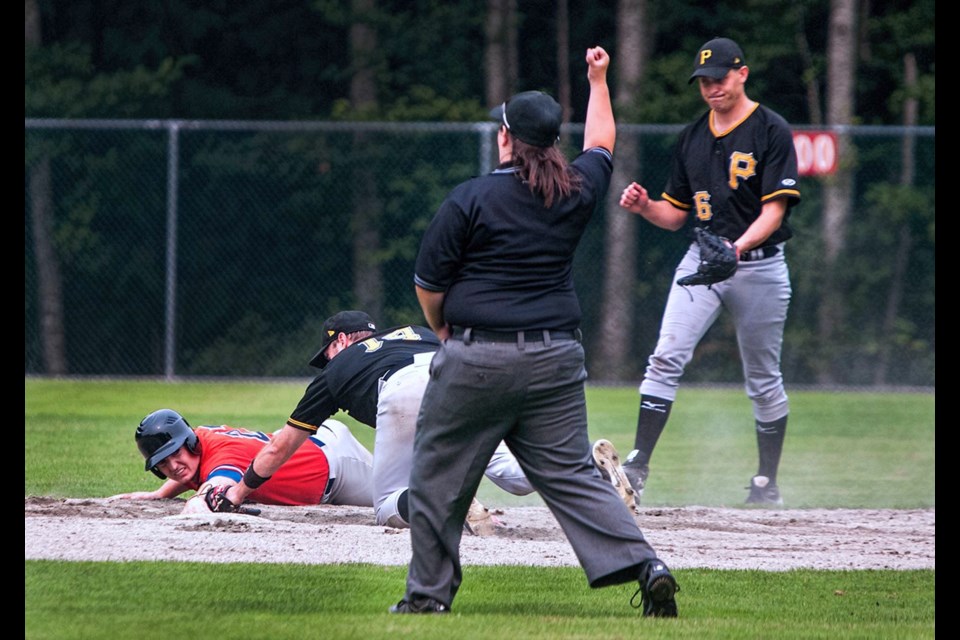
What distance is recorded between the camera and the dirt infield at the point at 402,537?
19.1 ft

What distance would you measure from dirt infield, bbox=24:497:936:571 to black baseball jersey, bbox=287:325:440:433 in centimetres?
53

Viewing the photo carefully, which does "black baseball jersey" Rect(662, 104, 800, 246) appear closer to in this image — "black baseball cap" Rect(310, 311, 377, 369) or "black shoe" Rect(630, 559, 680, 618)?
"black baseball cap" Rect(310, 311, 377, 369)

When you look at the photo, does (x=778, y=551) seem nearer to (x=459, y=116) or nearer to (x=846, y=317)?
(x=846, y=317)

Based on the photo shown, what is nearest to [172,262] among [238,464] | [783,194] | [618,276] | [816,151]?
[618,276]

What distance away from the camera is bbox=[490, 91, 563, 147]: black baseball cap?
465 cm

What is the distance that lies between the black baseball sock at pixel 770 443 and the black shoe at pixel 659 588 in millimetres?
3391

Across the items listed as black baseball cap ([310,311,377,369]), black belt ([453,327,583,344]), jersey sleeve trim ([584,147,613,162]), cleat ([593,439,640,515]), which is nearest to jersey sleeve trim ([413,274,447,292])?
black belt ([453,327,583,344])

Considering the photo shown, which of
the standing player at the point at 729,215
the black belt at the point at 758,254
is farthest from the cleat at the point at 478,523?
the black belt at the point at 758,254

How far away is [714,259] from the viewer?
23.1ft

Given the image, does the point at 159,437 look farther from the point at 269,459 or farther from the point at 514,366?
the point at 514,366

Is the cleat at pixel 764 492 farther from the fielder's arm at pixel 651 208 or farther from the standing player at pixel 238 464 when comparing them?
the standing player at pixel 238 464

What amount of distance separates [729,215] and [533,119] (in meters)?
3.19

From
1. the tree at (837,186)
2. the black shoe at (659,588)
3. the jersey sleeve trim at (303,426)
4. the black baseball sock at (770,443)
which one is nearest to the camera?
the black shoe at (659,588)
